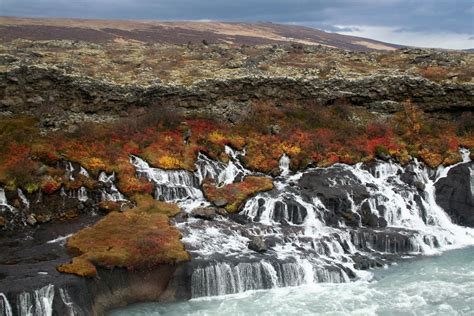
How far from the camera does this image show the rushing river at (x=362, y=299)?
29.9m

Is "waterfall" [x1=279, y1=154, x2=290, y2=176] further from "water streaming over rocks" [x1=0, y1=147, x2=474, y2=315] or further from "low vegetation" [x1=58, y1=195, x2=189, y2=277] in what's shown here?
"low vegetation" [x1=58, y1=195, x2=189, y2=277]

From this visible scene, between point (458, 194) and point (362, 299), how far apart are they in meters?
19.8

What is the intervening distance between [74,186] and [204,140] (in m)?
13.9

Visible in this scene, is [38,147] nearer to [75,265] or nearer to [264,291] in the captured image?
[75,265]

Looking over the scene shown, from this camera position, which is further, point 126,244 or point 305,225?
point 305,225

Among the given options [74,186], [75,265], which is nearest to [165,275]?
[75,265]

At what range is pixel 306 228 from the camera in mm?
40375

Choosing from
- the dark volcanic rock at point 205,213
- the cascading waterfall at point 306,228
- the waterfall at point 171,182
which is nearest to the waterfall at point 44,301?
the cascading waterfall at point 306,228

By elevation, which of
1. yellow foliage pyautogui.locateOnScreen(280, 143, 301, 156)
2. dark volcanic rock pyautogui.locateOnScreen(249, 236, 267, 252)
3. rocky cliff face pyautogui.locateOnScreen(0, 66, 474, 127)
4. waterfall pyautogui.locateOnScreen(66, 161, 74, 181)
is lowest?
dark volcanic rock pyautogui.locateOnScreen(249, 236, 267, 252)

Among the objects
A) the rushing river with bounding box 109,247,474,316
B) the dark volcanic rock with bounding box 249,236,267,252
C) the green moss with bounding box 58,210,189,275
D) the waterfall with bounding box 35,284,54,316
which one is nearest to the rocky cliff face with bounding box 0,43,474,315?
the waterfall with bounding box 35,284,54,316

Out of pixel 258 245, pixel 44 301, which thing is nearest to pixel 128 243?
pixel 44 301

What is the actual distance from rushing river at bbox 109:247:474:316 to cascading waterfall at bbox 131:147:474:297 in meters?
1.18

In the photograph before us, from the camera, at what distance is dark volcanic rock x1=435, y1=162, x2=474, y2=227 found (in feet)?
146

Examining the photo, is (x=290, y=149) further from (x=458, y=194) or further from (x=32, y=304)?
(x=32, y=304)
